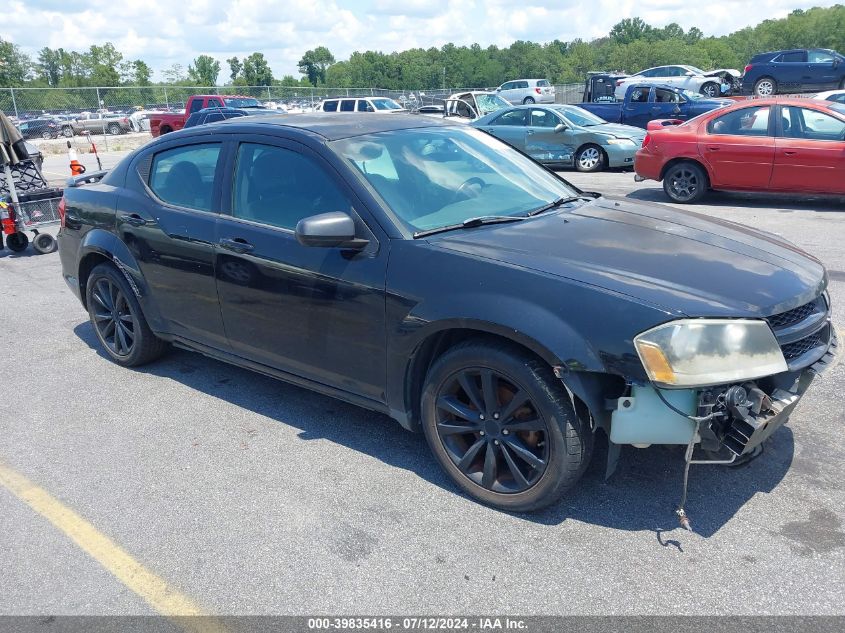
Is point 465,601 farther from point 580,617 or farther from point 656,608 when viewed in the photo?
point 656,608

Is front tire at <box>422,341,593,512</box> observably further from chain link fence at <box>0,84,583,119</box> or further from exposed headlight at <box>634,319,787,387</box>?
chain link fence at <box>0,84,583,119</box>

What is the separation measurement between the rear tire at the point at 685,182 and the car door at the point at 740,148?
0.18m

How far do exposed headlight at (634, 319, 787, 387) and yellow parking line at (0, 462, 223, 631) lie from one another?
6.23 ft

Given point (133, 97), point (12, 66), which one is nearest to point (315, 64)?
point (12, 66)

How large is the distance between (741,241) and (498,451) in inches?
64.1

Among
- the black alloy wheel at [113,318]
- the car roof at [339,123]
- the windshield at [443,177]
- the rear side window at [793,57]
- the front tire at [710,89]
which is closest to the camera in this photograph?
the windshield at [443,177]

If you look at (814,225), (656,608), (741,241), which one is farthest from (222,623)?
(814,225)

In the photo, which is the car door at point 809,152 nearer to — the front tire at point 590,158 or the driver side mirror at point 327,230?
the front tire at point 590,158

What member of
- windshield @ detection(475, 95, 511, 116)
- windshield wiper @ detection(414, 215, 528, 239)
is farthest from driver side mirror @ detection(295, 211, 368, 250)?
windshield @ detection(475, 95, 511, 116)

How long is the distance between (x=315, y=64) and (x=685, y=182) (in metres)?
136

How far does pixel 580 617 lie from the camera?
2.64 meters

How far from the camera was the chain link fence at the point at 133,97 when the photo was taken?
29.8m

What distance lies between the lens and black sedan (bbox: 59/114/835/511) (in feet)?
9.34

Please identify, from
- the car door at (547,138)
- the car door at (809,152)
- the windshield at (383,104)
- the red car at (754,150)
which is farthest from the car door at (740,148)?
the windshield at (383,104)
